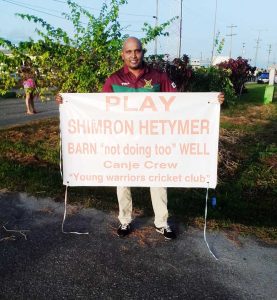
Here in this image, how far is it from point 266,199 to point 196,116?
2903 millimetres

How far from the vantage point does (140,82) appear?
3824mm

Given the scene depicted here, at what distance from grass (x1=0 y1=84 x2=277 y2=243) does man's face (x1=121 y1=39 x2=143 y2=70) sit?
6.36 ft

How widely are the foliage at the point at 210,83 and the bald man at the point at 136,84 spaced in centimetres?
1063

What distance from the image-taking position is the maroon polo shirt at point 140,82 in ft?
12.5

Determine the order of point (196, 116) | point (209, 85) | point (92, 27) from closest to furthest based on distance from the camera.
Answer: point (196, 116) → point (92, 27) → point (209, 85)

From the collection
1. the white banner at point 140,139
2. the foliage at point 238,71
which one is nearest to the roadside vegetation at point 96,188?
the white banner at point 140,139

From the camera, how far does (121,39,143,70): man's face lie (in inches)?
145

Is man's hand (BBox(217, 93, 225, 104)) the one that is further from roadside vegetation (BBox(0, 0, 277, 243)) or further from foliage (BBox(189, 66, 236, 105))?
foliage (BBox(189, 66, 236, 105))

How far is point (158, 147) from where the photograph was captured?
3902mm

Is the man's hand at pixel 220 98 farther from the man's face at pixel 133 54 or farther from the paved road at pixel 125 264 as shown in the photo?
the paved road at pixel 125 264

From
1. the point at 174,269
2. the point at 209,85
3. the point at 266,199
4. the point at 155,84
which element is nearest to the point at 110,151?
the point at 155,84

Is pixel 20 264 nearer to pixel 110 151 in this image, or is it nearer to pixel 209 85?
pixel 110 151

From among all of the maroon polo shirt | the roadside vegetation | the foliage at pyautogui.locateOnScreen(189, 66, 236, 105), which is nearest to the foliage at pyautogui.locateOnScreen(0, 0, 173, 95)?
the roadside vegetation

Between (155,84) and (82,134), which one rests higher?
(155,84)
